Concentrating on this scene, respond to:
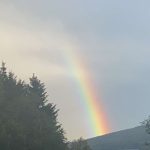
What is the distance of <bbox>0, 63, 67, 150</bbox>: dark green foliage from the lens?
192ft

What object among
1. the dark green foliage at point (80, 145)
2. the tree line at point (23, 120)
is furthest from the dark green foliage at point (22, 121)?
the dark green foliage at point (80, 145)

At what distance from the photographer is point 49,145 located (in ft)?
214

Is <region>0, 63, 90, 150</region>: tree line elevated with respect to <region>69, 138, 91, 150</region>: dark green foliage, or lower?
lower

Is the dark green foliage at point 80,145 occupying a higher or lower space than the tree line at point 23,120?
higher

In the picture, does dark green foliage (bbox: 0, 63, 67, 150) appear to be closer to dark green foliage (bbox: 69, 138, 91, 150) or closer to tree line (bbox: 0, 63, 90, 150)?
tree line (bbox: 0, 63, 90, 150)

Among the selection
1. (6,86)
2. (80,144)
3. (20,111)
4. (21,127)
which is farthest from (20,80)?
(80,144)

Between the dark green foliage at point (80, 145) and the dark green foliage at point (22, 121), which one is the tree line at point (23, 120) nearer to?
the dark green foliage at point (22, 121)

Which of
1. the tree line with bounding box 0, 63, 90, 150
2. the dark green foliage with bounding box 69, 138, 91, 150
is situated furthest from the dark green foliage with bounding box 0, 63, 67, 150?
the dark green foliage with bounding box 69, 138, 91, 150

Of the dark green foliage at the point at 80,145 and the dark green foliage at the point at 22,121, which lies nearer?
the dark green foliage at the point at 22,121

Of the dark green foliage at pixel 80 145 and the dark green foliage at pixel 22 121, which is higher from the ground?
the dark green foliage at pixel 80 145

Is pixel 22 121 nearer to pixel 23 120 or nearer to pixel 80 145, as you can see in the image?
pixel 23 120

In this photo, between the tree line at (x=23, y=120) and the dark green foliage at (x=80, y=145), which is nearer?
the tree line at (x=23, y=120)

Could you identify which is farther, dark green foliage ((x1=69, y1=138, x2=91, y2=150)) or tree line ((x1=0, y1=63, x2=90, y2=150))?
dark green foliage ((x1=69, y1=138, x2=91, y2=150))

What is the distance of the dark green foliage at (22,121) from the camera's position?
5856cm
